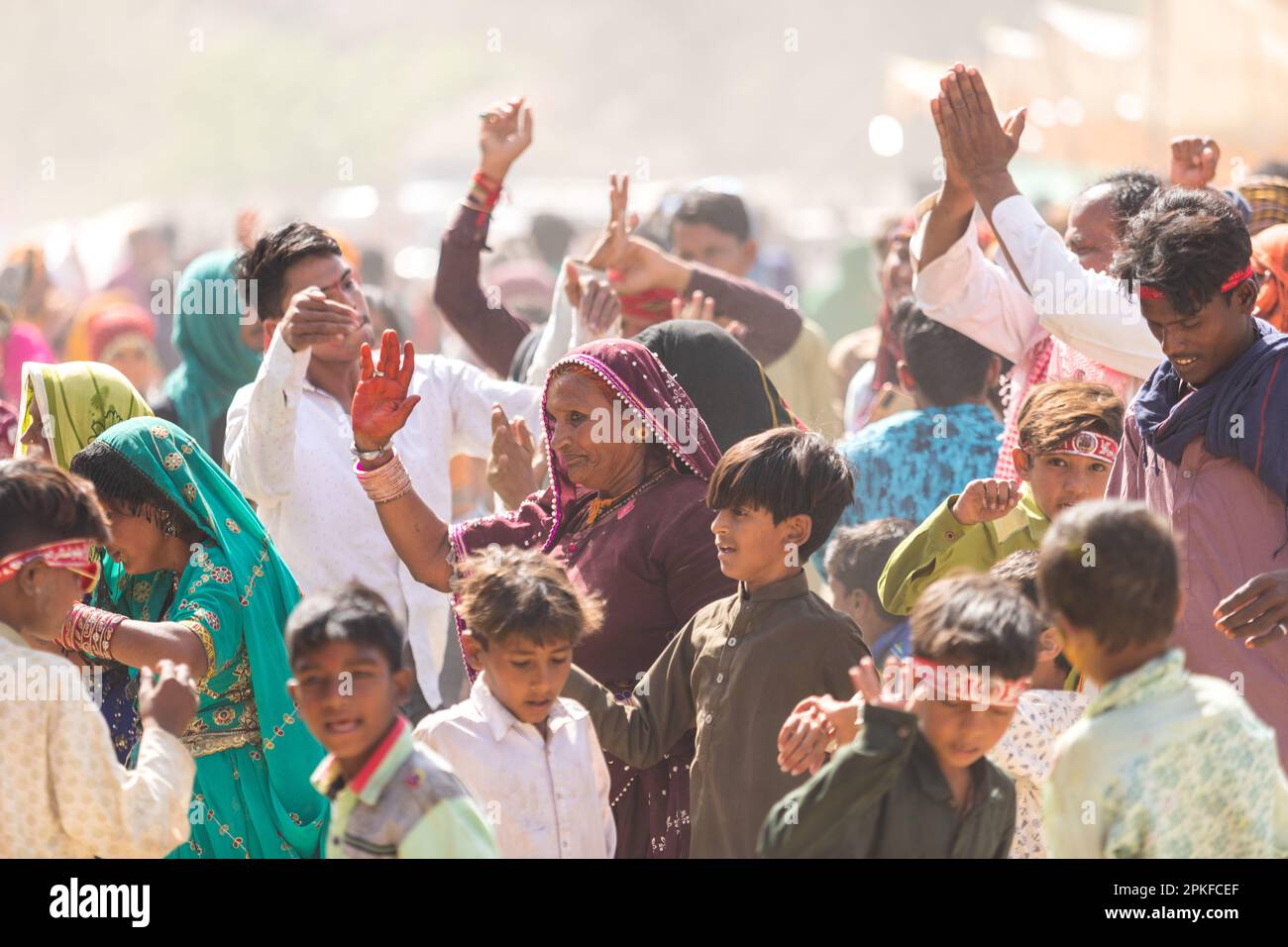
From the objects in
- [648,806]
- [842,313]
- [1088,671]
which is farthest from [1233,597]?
[842,313]

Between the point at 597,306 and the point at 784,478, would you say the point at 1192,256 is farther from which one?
the point at 597,306

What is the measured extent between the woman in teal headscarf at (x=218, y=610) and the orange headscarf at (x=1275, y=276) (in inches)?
111

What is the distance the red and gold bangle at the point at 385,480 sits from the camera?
14.7ft

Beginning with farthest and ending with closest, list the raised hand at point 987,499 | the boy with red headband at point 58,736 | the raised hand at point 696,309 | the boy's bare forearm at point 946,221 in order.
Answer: the raised hand at point 696,309 < the boy's bare forearm at point 946,221 < the raised hand at point 987,499 < the boy with red headband at point 58,736

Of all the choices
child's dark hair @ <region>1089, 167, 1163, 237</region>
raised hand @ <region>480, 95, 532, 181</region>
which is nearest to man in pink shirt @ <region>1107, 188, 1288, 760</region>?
child's dark hair @ <region>1089, 167, 1163, 237</region>

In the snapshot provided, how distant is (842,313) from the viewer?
14.0m

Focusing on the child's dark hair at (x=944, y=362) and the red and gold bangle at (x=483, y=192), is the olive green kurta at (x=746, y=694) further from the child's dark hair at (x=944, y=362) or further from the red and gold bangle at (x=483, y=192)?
the red and gold bangle at (x=483, y=192)

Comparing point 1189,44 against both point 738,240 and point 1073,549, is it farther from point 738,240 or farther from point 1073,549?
point 1073,549

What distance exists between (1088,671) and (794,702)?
0.97 metres

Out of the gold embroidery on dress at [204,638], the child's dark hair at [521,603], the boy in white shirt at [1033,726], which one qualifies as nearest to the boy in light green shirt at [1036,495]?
Result: the boy in white shirt at [1033,726]

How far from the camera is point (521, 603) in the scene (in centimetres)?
368

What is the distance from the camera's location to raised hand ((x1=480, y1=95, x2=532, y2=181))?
6.05 metres

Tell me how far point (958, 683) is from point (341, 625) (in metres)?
1.09

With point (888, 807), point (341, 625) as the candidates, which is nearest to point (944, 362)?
point (888, 807)
